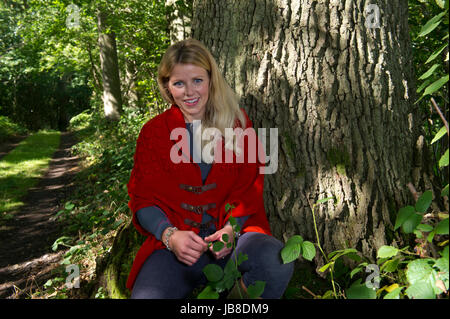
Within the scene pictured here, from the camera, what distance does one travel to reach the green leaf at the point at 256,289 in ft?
6.14

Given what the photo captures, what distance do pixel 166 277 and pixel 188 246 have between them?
20 centimetres

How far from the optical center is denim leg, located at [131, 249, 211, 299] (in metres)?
1.90

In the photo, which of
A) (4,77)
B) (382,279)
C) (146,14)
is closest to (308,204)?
(382,279)

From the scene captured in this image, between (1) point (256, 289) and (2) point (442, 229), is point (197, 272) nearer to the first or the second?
(1) point (256, 289)

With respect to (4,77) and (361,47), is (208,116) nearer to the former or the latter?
(361,47)

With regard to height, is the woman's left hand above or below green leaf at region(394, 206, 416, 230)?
below

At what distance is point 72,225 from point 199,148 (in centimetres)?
351

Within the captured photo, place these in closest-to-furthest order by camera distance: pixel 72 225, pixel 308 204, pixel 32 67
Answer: pixel 308 204 → pixel 72 225 → pixel 32 67

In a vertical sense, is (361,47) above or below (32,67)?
below

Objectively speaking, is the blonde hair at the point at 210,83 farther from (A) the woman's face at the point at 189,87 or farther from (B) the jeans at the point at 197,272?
(B) the jeans at the point at 197,272

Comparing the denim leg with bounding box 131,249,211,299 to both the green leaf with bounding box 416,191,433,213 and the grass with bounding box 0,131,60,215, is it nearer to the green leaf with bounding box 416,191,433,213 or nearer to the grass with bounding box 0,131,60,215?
the green leaf with bounding box 416,191,433,213

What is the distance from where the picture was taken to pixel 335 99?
247 centimetres

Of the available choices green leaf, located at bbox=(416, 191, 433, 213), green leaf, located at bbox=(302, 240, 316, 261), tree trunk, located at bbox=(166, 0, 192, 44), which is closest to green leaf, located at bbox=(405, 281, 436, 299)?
green leaf, located at bbox=(416, 191, 433, 213)

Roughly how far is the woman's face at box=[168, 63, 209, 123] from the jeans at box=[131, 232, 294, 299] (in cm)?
85
